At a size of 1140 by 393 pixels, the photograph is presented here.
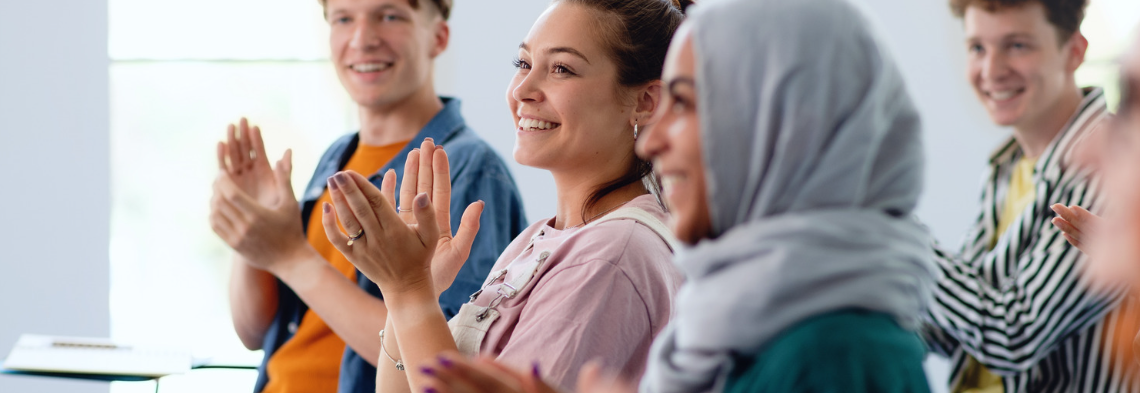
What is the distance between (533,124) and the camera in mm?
1351

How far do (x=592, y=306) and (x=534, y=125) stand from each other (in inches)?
14.1

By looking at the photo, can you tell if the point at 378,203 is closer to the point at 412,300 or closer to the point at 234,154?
the point at 412,300

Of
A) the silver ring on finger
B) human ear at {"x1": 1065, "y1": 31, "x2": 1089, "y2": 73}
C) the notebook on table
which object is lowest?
the notebook on table

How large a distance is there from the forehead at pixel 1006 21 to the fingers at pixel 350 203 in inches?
57.1

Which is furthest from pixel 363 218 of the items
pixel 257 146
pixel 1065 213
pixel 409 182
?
pixel 1065 213

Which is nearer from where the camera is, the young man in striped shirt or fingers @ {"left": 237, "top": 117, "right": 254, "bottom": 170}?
the young man in striped shirt

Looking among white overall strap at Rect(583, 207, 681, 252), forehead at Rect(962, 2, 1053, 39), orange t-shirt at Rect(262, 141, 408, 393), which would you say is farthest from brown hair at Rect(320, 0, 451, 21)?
forehead at Rect(962, 2, 1053, 39)

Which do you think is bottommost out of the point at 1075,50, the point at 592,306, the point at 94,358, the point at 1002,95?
the point at 94,358

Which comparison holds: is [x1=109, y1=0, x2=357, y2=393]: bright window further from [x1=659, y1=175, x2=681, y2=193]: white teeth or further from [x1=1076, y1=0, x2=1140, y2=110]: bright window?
[x1=659, y1=175, x2=681, y2=193]: white teeth

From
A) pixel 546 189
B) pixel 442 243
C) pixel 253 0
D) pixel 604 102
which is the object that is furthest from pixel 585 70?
pixel 253 0

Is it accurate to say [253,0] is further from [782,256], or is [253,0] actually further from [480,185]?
[782,256]

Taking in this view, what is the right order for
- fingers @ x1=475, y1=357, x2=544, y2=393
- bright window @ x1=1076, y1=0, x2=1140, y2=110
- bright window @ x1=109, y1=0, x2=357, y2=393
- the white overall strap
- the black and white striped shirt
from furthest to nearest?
bright window @ x1=109, y1=0, x2=357, y2=393
bright window @ x1=1076, y1=0, x2=1140, y2=110
the black and white striped shirt
the white overall strap
fingers @ x1=475, y1=357, x2=544, y2=393

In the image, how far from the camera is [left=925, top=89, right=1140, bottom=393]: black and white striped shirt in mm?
1592

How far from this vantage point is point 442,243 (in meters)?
1.38
